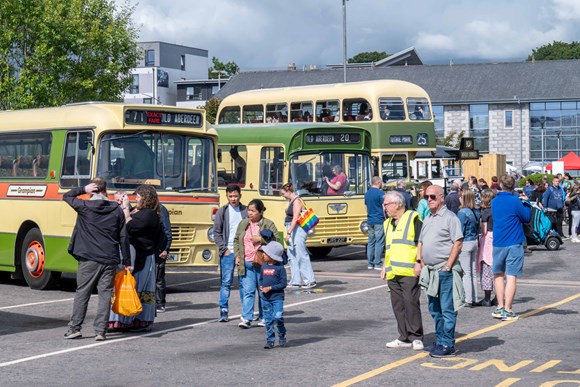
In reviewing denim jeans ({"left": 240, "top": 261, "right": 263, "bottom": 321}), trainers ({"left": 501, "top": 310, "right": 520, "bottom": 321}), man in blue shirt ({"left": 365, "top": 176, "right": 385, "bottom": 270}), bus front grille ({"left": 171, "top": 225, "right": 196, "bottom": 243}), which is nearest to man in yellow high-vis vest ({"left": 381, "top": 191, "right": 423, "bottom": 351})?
denim jeans ({"left": 240, "top": 261, "right": 263, "bottom": 321})

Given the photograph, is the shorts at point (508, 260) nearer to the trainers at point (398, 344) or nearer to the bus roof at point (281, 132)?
the trainers at point (398, 344)

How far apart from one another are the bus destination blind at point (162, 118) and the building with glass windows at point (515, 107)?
64673mm

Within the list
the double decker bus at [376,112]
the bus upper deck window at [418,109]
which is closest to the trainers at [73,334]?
the double decker bus at [376,112]

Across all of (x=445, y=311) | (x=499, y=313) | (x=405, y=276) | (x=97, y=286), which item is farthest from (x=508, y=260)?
(x=97, y=286)

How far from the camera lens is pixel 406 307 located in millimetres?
12094

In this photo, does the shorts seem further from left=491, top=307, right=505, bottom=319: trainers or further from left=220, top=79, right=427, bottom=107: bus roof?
left=220, top=79, right=427, bottom=107: bus roof

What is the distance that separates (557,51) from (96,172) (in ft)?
362

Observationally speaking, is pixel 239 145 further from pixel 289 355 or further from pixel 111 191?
pixel 289 355

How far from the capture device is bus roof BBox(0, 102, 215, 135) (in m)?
18.1

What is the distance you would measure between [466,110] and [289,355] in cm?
7572

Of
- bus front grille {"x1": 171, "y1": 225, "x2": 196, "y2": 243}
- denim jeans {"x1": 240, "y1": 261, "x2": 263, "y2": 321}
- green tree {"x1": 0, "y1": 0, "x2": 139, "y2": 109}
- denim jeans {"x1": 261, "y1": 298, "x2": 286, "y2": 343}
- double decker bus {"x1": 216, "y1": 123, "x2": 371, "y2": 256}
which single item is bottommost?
denim jeans {"x1": 261, "y1": 298, "x2": 286, "y2": 343}

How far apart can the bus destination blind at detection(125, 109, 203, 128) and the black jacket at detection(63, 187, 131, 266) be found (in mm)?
5177

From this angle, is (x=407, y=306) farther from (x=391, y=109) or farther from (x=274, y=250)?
(x=391, y=109)

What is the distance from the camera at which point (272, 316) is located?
40.2 feet
